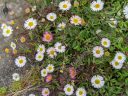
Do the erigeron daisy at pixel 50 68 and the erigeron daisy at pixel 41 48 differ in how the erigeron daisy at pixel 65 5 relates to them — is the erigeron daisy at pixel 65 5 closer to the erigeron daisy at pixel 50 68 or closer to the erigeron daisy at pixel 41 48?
the erigeron daisy at pixel 41 48

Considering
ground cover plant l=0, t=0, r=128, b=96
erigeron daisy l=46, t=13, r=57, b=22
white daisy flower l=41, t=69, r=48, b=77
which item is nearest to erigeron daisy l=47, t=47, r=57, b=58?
ground cover plant l=0, t=0, r=128, b=96

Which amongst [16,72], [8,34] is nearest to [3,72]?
[16,72]

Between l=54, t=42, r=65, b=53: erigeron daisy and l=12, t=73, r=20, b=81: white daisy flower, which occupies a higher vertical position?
l=54, t=42, r=65, b=53: erigeron daisy

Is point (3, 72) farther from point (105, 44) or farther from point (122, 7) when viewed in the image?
point (122, 7)

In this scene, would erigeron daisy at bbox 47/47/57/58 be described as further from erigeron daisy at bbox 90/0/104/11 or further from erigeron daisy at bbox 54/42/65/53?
erigeron daisy at bbox 90/0/104/11

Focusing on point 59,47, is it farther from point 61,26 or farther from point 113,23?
point 113,23

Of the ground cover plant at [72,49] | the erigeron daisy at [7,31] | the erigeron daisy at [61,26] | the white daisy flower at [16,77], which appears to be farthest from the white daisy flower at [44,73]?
the erigeron daisy at [7,31]

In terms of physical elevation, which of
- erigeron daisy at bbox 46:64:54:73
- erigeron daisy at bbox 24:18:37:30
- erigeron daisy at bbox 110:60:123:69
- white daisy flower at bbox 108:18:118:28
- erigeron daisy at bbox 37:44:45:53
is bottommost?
erigeron daisy at bbox 110:60:123:69
